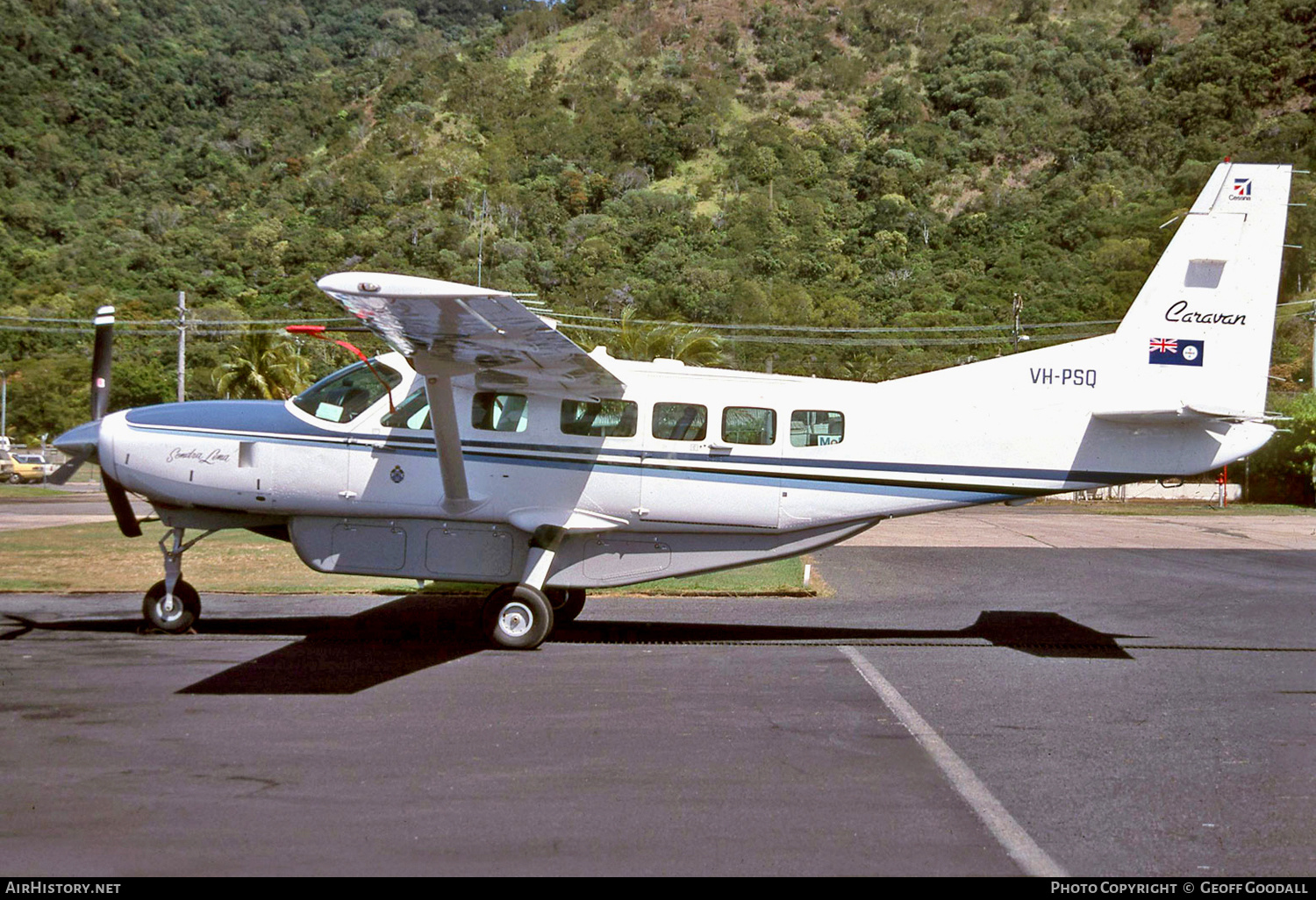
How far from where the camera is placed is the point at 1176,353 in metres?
11.7

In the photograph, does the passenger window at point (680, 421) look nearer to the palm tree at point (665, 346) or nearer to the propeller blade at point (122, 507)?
the propeller blade at point (122, 507)

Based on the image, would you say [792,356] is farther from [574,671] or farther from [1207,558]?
[574,671]

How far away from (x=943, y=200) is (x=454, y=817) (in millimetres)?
124772

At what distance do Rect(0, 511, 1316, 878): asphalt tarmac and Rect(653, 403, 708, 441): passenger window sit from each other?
7.03 feet

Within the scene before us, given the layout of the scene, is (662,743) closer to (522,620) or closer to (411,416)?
(522,620)

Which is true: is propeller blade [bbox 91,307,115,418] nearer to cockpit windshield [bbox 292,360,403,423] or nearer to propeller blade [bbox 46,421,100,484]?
propeller blade [bbox 46,421,100,484]

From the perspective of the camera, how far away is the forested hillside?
8244 centimetres

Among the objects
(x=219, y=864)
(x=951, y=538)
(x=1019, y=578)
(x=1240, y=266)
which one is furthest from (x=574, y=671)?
(x=951, y=538)

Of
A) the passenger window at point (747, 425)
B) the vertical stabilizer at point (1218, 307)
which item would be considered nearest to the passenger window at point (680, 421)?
the passenger window at point (747, 425)

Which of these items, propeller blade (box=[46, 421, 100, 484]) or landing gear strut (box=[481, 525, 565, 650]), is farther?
propeller blade (box=[46, 421, 100, 484])

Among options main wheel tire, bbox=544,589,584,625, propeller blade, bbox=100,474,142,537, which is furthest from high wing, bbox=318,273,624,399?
propeller blade, bbox=100,474,142,537

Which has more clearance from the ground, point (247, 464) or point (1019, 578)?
point (247, 464)

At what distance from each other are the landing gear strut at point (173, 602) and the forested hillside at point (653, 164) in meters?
37.9

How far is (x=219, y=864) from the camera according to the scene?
557 cm
